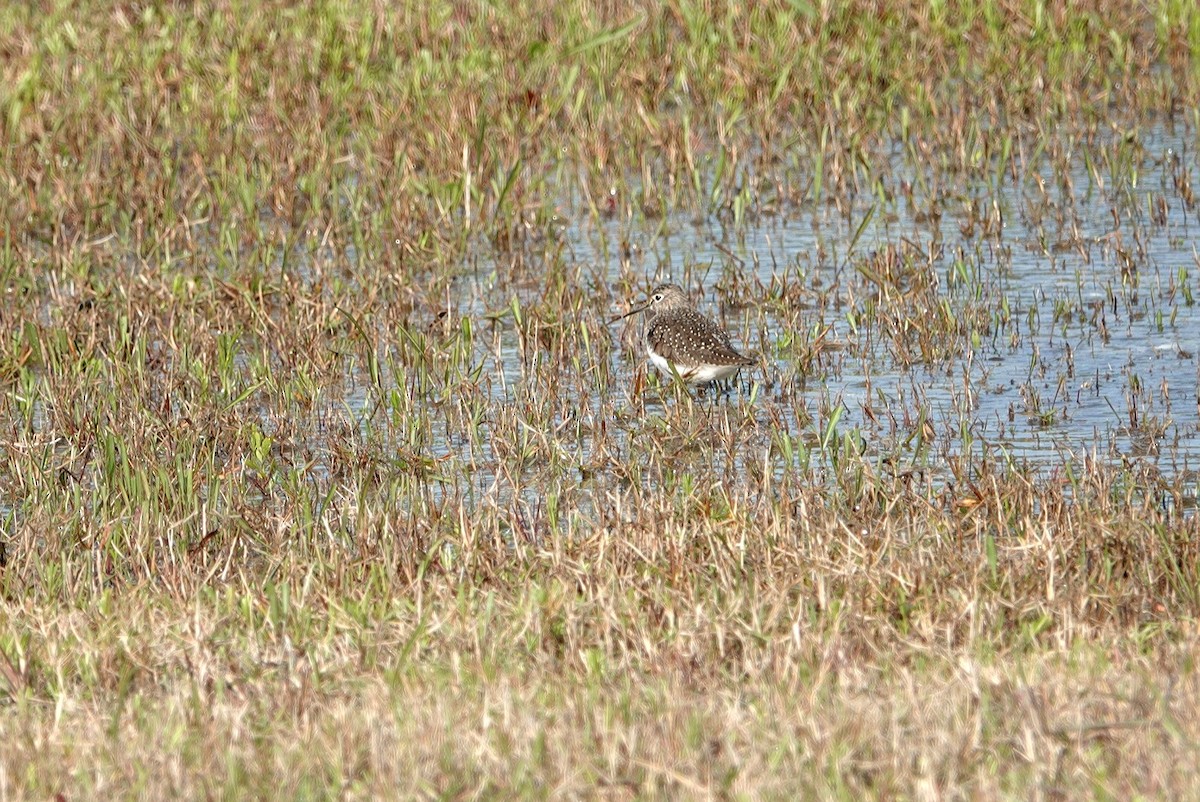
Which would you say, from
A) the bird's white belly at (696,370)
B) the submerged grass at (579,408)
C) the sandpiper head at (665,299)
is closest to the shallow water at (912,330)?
the submerged grass at (579,408)

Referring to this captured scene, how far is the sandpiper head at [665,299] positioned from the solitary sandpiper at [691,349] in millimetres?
223

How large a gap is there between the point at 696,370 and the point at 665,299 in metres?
0.81

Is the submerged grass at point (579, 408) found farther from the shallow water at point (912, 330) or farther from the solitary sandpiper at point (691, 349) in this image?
the solitary sandpiper at point (691, 349)

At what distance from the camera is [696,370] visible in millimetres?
8789

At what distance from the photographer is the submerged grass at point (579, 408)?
458cm

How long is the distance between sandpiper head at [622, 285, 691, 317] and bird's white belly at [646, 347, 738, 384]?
0.48 meters

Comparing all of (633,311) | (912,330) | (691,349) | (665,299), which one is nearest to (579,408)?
(691,349)

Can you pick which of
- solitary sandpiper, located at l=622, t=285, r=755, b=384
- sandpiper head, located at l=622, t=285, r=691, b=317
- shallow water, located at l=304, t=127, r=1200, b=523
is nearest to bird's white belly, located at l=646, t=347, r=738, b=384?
solitary sandpiper, located at l=622, t=285, r=755, b=384

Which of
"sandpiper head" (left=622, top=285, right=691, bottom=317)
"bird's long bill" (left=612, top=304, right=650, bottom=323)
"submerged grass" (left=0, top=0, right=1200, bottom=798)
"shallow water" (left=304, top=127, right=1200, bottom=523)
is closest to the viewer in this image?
"submerged grass" (left=0, top=0, right=1200, bottom=798)

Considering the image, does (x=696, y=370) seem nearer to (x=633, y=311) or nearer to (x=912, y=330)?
(x=633, y=311)

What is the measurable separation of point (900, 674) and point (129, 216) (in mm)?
7927

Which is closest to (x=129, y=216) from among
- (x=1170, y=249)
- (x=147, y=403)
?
(x=147, y=403)

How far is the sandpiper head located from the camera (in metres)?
9.40

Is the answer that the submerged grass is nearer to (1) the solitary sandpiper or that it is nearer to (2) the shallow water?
(2) the shallow water
